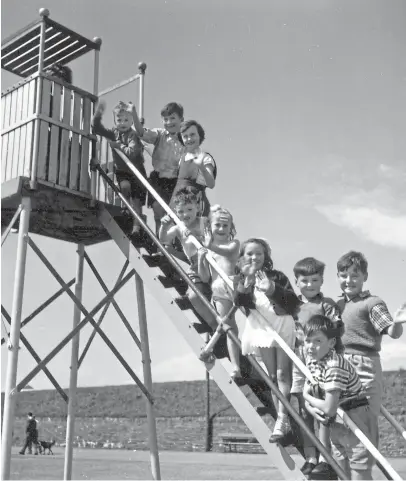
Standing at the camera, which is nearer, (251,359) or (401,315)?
(401,315)

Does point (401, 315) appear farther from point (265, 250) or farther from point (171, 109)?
point (171, 109)

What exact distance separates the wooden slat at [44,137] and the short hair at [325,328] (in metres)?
3.84

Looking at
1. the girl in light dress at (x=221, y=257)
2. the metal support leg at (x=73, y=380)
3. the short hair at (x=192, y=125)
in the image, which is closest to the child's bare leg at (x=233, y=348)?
the girl in light dress at (x=221, y=257)

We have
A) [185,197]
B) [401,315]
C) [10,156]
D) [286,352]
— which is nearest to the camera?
[401,315]

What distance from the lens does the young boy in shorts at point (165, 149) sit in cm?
817

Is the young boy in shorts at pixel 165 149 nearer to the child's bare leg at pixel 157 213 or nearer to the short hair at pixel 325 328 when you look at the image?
the child's bare leg at pixel 157 213

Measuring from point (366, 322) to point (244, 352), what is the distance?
1.08 m

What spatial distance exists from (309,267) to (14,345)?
3443 mm

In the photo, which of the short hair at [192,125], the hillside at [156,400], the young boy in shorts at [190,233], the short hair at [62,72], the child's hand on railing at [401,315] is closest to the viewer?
the child's hand on railing at [401,315]

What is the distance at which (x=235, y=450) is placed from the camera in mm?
21297

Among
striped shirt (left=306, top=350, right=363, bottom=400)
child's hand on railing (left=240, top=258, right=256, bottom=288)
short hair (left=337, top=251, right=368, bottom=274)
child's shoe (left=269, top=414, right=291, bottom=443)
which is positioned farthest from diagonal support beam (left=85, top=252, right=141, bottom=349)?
striped shirt (left=306, top=350, right=363, bottom=400)

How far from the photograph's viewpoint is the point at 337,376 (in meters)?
4.99

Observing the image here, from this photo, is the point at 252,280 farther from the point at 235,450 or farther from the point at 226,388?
the point at 235,450

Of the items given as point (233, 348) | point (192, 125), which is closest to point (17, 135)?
point (192, 125)
